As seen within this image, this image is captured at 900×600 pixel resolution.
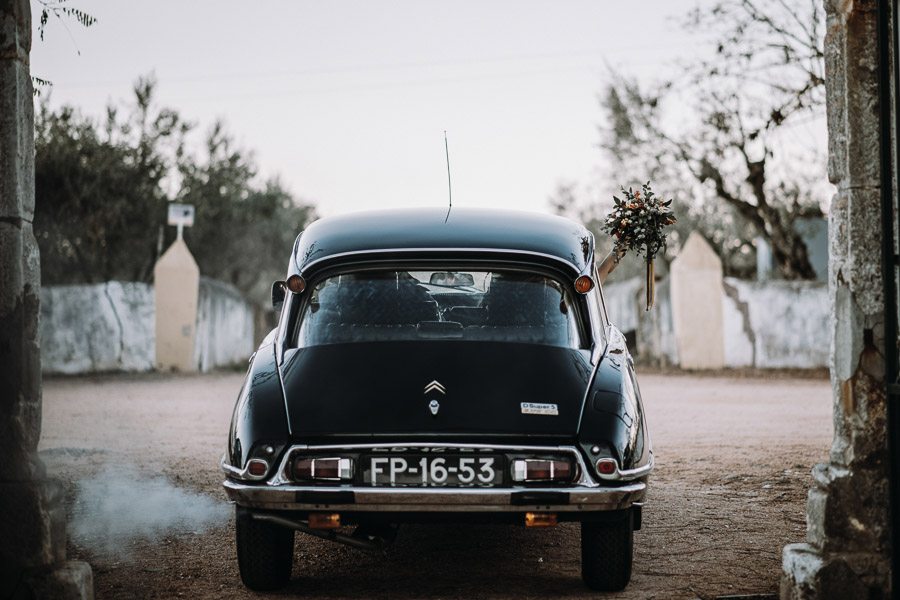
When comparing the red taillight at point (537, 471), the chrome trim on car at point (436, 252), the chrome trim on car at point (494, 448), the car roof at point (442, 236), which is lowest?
the red taillight at point (537, 471)

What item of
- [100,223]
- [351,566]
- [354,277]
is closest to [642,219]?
[354,277]

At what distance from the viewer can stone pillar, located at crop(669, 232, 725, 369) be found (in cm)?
2262

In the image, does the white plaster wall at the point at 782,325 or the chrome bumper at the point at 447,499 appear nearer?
the chrome bumper at the point at 447,499

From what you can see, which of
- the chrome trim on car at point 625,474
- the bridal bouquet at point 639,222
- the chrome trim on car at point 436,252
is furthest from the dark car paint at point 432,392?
the bridal bouquet at point 639,222

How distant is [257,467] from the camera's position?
15.7 ft

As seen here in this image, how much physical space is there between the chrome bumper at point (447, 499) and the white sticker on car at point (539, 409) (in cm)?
33

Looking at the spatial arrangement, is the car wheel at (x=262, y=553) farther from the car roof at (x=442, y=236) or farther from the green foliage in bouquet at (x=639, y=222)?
the green foliage in bouquet at (x=639, y=222)

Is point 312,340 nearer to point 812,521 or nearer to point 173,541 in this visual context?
point 173,541

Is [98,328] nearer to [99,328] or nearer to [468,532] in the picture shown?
[99,328]

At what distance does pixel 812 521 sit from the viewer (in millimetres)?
4844

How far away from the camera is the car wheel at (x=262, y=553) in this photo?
16.7 ft

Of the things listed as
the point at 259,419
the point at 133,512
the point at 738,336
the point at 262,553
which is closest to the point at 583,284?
the point at 259,419

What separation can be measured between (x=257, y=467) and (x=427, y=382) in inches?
32.0

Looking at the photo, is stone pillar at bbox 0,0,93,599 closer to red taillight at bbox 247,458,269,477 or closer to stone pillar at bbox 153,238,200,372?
red taillight at bbox 247,458,269,477
